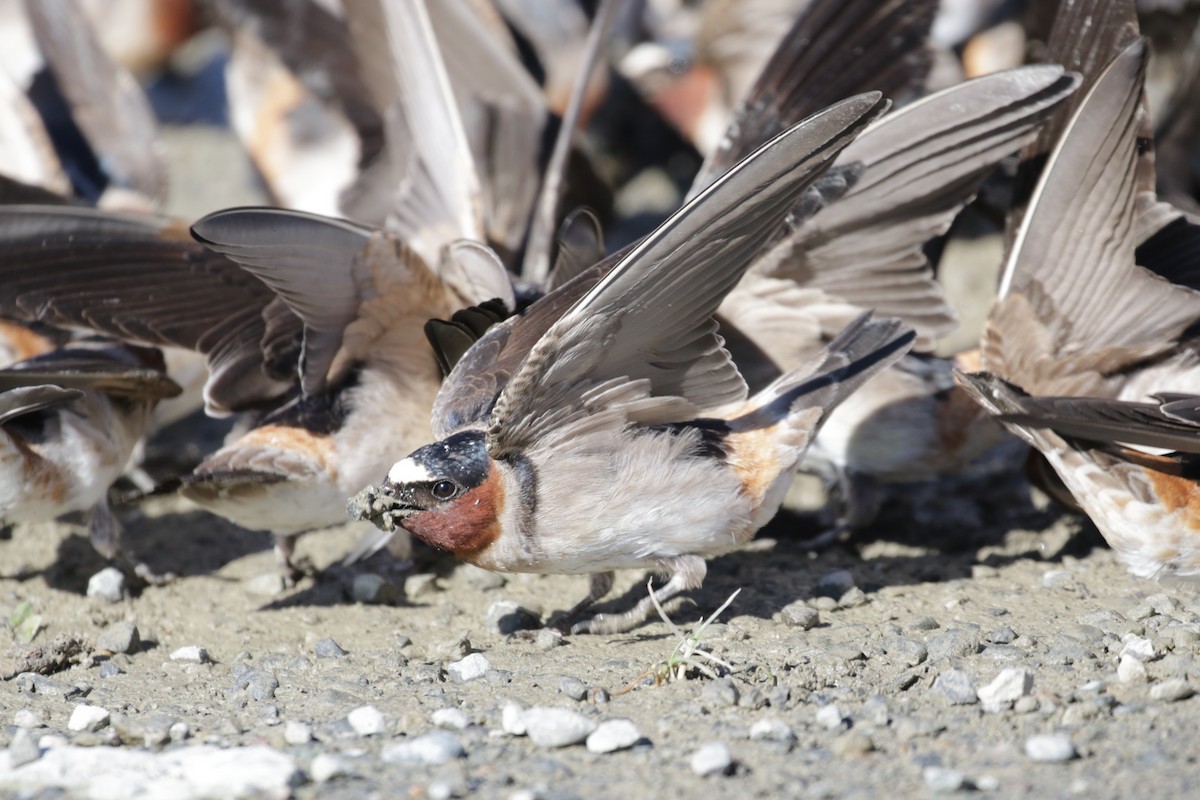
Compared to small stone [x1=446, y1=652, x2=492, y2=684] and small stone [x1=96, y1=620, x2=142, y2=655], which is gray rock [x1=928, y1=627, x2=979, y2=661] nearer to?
small stone [x1=446, y1=652, x2=492, y2=684]

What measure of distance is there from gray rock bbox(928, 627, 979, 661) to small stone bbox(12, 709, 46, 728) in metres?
2.35

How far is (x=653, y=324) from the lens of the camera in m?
3.59

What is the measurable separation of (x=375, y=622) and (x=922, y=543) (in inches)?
80.4

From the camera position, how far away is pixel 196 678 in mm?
3949

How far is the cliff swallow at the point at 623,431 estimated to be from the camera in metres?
3.46

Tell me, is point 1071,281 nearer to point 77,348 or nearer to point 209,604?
point 209,604

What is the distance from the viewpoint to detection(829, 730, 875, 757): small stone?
122 inches

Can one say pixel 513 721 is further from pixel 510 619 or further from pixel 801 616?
pixel 801 616

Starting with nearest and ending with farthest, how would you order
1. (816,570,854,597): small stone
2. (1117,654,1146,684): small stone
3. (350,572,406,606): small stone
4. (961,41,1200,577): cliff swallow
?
(1117,654,1146,684): small stone < (961,41,1200,577): cliff swallow < (816,570,854,597): small stone < (350,572,406,606): small stone

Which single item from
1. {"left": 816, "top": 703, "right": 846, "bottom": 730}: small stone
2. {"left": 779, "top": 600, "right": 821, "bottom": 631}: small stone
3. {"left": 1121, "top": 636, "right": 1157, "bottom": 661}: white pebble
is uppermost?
{"left": 816, "top": 703, "right": 846, "bottom": 730}: small stone

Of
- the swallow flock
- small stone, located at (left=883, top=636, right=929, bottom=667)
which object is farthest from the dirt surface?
the swallow flock

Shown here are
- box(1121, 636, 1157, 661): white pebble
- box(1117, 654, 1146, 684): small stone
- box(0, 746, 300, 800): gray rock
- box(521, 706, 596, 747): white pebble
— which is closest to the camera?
box(0, 746, 300, 800): gray rock

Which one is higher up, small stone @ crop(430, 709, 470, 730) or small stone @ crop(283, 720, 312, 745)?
small stone @ crop(283, 720, 312, 745)

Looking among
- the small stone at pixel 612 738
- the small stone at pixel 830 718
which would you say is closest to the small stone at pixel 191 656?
the small stone at pixel 612 738
